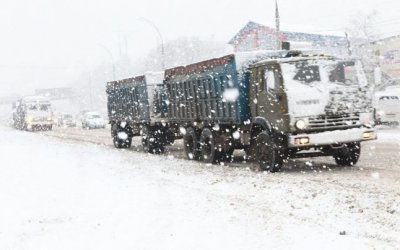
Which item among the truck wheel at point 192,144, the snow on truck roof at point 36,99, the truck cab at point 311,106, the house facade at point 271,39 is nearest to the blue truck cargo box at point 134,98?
the truck wheel at point 192,144

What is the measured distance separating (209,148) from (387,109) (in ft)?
46.2

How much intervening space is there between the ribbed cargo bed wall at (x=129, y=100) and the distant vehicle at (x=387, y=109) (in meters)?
12.4

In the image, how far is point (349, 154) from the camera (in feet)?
43.9

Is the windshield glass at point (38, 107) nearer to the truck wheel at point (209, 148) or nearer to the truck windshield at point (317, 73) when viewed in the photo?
the truck wheel at point (209, 148)

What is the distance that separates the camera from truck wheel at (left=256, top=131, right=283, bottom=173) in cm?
1267

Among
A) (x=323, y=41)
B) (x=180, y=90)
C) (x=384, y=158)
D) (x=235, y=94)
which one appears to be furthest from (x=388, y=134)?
(x=323, y=41)

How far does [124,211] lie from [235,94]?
19.5 feet

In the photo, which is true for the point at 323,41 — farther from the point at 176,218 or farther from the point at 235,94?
the point at 176,218

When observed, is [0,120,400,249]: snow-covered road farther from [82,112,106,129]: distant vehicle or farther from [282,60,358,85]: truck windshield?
[82,112,106,129]: distant vehicle

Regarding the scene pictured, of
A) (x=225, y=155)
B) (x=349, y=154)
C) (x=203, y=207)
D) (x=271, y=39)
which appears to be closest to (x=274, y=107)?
(x=349, y=154)

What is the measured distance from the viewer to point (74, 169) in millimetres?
14695

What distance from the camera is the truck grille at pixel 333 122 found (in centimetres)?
1198

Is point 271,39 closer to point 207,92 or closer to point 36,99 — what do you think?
point 36,99

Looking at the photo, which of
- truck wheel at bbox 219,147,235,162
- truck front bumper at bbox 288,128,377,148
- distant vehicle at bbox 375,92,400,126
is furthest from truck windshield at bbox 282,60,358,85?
distant vehicle at bbox 375,92,400,126
